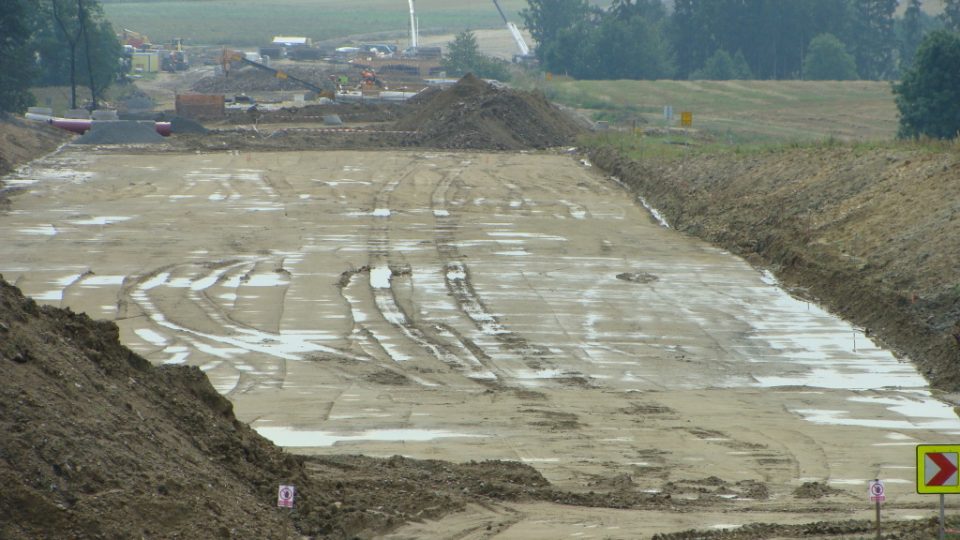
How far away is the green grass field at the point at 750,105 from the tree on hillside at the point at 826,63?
16.5m

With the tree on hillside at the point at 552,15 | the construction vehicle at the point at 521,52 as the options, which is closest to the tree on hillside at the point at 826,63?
the construction vehicle at the point at 521,52

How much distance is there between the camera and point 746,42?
114500 millimetres

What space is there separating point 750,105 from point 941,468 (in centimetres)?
7064

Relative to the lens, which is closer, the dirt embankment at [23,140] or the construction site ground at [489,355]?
the construction site ground at [489,355]

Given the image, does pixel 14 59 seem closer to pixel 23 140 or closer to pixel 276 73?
pixel 23 140

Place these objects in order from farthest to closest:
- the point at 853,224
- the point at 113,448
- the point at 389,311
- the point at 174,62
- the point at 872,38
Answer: the point at 872,38 < the point at 174,62 < the point at 853,224 < the point at 389,311 < the point at 113,448

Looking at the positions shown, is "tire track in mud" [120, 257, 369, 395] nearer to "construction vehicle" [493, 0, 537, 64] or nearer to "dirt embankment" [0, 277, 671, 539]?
"dirt embankment" [0, 277, 671, 539]

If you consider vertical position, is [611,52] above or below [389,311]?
above

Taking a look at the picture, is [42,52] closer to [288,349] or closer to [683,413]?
[288,349]

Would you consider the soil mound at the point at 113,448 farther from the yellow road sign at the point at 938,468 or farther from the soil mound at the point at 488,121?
the soil mound at the point at 488,121

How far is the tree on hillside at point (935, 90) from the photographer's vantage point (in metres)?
47.6

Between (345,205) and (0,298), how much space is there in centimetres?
2336

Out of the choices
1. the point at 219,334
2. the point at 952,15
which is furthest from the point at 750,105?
the point at 219,334

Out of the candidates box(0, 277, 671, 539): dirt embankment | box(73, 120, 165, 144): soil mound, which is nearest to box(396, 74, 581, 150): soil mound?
box(73, 120, 165, 144): soil mound
